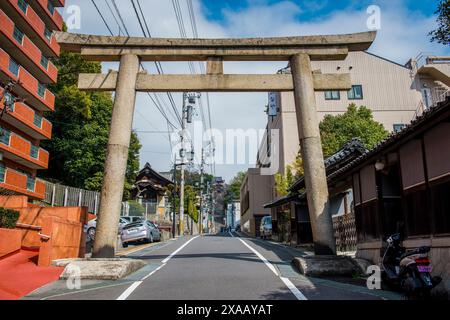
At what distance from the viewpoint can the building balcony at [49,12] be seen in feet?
92.6

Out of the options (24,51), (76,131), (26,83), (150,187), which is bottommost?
(150,187)

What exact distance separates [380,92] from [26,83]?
32.5m

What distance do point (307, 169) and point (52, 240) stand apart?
8.05 meters

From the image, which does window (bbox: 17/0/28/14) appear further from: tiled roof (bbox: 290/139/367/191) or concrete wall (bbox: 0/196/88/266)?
tiled roof (bbox: 290/139/367/191)

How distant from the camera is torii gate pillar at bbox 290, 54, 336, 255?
11375mm

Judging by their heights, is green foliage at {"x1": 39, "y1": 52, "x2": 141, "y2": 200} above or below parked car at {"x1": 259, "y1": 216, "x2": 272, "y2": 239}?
above

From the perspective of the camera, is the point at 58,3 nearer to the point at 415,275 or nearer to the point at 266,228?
the point at 266,228

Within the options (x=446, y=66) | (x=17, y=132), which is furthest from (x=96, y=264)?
(x=446, y=66)

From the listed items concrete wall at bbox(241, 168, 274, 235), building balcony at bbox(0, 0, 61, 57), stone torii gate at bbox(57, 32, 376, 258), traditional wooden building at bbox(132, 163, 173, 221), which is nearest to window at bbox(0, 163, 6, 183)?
building balcony at bbox(0, 0, 61, 57)

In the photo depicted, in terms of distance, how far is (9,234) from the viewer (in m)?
12.0

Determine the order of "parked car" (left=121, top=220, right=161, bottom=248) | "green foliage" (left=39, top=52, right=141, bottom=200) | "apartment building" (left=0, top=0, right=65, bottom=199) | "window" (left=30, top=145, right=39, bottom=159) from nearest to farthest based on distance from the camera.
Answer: "parked car" (left=121, top=220, right=161, bottom=248), "apartment building" (left=0, top=0, right=65, bottom=199), "window" (left=30, top=145, right=39, bottom=159), "green foliage" (left=39, top=52, right=141, bottom=200)

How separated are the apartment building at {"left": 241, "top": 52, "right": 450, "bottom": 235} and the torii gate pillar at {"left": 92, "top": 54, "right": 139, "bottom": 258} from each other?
2745 cm


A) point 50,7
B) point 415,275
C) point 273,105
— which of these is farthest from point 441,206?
point 273,105

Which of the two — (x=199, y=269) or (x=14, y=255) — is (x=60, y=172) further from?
(x=199, y=269)
